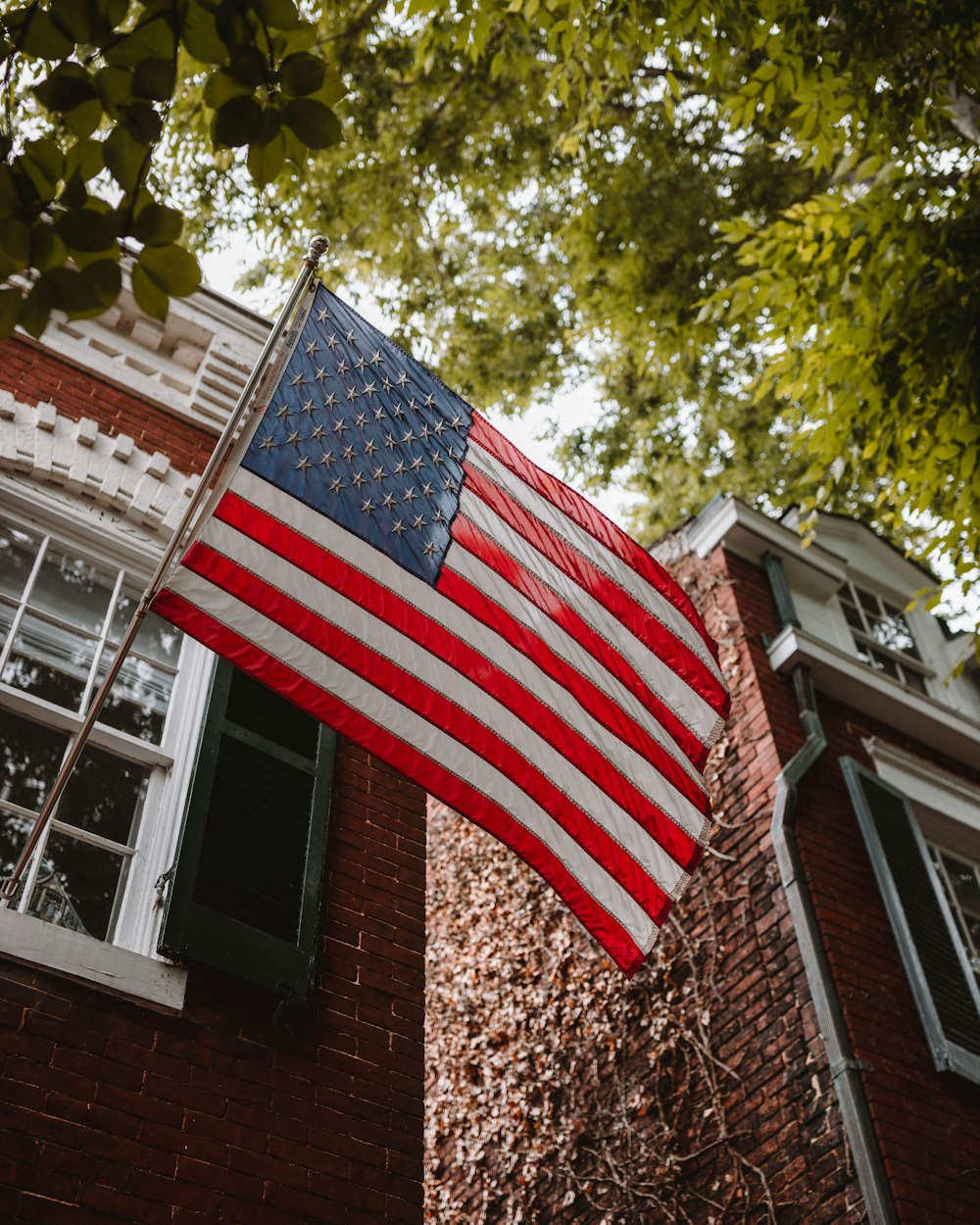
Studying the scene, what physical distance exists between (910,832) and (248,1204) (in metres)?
5.48

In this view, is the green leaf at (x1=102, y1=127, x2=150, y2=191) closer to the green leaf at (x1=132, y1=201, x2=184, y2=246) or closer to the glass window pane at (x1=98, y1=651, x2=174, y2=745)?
the green leaf at (x1=132, y1=201, x2=184, y2=246)

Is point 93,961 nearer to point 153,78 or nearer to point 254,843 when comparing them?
point 254,843

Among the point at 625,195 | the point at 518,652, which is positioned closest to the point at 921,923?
the point at 518,652

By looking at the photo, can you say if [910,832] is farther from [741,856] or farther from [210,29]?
[210,29]

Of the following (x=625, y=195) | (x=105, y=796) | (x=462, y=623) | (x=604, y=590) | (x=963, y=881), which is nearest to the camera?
(x=462, y=623)

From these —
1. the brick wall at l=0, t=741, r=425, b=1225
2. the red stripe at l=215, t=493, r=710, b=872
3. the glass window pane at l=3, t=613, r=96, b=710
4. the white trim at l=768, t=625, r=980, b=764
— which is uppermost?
the white trim at l=768, t=625, r=980, b=764

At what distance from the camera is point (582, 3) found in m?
7.00

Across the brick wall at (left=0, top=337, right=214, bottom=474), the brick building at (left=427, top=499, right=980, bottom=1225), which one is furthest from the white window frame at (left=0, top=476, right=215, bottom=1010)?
the brick building at (left=427, top=499, right=980, bottom=1225)

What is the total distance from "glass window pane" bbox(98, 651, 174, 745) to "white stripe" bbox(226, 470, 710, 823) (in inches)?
67.6

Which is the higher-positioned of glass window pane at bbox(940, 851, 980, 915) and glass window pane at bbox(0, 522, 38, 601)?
glass window pane at bbox(940, 851, 980, 915)

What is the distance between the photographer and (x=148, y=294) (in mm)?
2547

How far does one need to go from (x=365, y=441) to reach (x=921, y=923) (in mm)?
5059

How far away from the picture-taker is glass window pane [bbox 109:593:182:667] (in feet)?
19.0

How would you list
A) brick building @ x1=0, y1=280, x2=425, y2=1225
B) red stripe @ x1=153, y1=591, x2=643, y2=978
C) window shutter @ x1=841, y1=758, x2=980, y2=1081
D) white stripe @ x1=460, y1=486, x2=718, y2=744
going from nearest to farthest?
red stripe @ x1=153, y1=591, x2=643, y2=978, brick building @ x1=0, y1=280, x2=425, y2=1225, white stripe @ x1=460, y1=486, x2=718, y2=744, window shutter @ x1=841, y1=758, x2=980, y2=1081
